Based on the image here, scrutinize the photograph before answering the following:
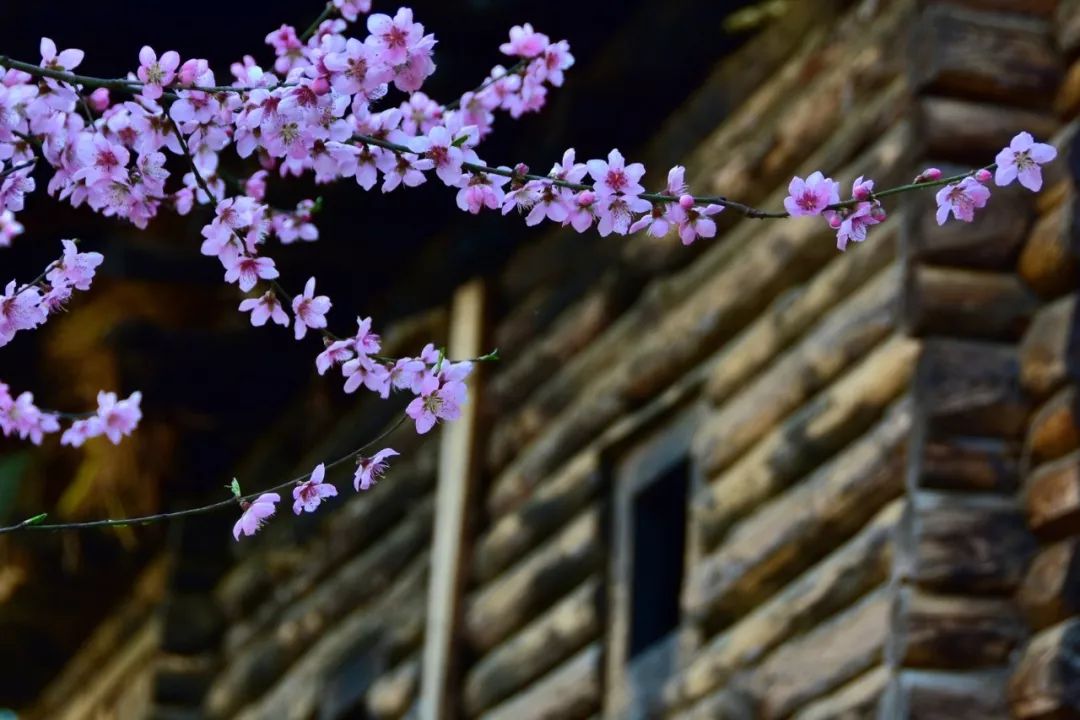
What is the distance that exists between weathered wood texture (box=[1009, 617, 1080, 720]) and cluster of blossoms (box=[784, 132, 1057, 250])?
1.40 m

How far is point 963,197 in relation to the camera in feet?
11.0

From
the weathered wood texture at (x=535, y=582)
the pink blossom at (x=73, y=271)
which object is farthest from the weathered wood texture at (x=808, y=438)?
the pink blossom at (x=73, y=271)

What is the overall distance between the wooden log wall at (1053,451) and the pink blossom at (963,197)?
55.6 inches

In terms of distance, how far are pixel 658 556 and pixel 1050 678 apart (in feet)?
6.73

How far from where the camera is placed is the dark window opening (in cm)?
620

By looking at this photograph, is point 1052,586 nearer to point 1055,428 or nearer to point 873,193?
point 1055,428

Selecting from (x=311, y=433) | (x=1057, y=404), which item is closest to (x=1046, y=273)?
(x=1057, y=404)

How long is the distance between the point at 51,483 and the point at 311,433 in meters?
1.25

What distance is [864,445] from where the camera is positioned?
201 inches

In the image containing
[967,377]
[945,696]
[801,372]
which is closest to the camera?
[945,696]

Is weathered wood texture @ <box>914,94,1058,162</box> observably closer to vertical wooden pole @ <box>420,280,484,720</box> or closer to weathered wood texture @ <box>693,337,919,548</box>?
weathered wood texture @ <box>693,337,919,548</box>

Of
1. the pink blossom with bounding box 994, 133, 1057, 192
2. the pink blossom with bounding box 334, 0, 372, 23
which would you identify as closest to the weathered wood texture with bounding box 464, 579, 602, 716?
the pink blossom with bounding box 334, 0, 372, 23

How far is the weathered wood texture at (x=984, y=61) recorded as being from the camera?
5.37m

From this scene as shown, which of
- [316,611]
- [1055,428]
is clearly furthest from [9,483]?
[1055,428]
